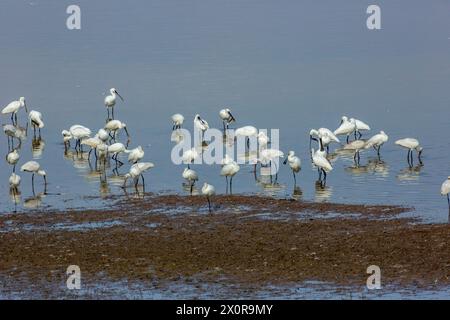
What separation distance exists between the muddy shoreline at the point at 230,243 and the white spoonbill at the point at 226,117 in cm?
738

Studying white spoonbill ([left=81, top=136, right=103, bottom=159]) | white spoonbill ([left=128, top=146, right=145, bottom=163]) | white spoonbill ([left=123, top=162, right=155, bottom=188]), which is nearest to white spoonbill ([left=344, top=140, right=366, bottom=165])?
white spoonbill ([left=128, top=146, right=145, bottom=163])

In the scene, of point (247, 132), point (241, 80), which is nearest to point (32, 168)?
point (247, 132)

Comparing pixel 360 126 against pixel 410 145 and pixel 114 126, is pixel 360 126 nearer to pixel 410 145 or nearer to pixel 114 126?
pixel 410 145

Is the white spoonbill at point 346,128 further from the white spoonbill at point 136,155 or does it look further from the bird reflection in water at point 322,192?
the white spoonbill at point 136,155

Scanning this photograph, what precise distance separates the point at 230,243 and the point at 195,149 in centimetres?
877

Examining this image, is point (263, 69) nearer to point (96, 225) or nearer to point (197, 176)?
point (197, 176)

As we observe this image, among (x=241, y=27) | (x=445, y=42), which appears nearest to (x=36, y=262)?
(x=445, y=42)

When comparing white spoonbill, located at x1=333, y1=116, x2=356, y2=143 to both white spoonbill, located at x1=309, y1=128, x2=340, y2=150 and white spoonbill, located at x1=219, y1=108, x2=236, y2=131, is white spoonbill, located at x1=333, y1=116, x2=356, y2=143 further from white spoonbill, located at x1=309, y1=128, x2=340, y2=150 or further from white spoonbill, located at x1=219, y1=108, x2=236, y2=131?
white spoonbill, located at x1=219, y1=108, x2=236, y2=131

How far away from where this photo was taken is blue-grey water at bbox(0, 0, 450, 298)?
71.0 ft

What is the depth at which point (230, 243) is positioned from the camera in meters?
16.3

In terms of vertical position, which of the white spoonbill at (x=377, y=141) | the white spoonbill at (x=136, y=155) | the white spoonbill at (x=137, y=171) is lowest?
the white spoonbill at (x=137, y=171)

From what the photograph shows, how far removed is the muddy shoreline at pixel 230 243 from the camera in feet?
48.8

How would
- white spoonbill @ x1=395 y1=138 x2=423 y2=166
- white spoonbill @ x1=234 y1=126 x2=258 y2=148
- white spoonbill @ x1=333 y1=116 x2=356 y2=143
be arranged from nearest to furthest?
white spoonbill @ x1=395 y1=138 x2=423 y2=166 < white spoonbill @ x1=234 y1=126 x2=258 y2=148 < white spoonbill @ x1=333 y1=116 x2=356 y2=143

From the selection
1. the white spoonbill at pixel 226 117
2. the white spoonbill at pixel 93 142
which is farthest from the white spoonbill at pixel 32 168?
the white spoonbill at pixel 226 117
